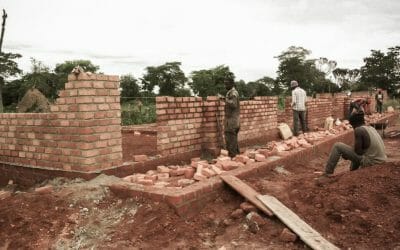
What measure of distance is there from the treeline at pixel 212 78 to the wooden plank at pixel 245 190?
32.2 ft

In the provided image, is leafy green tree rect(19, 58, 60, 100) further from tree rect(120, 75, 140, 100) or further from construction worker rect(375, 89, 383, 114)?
construction worker rect(375, 89, 383, 114)

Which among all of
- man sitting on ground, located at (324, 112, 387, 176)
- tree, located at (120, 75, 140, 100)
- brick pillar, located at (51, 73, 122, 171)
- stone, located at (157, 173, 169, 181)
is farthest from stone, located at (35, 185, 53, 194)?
tree, located at (120, 75, 140, 100)

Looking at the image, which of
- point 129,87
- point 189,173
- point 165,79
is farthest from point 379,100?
point 165,79

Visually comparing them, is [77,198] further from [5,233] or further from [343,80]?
[343,80]

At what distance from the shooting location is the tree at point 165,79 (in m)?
39.3

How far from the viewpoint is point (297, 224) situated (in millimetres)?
3590

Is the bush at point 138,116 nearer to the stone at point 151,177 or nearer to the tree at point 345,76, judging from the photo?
the stone at point 151,177

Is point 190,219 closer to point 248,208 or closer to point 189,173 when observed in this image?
point 248,208

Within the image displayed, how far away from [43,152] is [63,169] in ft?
1.68

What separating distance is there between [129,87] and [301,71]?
A: 114ft

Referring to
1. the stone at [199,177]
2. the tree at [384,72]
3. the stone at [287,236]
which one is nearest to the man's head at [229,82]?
the stone at [199,177]

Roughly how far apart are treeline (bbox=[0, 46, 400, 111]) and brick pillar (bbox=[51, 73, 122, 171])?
9.80 m

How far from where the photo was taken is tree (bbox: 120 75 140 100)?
33.4m

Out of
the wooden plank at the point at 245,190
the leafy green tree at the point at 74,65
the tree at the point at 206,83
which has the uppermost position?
the leafy green tree at the point at 74,65
